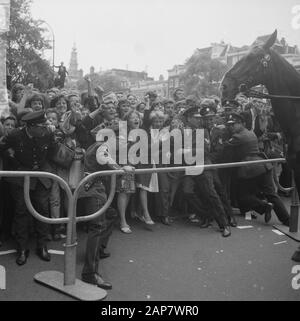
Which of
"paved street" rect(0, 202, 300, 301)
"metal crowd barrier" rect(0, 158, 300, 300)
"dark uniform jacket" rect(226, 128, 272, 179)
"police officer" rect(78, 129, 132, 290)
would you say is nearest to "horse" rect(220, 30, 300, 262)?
"paved street" rect(0, 202, 300, 301)

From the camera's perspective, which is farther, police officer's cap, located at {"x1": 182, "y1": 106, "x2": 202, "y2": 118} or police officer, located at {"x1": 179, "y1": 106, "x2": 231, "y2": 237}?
police officer's cap, located at {"x1": 182, "y1": 106, "x2": 202, "y2": 118}

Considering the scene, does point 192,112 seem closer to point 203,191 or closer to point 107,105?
point 203,191

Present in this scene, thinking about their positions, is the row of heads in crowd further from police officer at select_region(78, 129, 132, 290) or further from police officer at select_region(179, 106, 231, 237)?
police officer at select_region(78, 129, 132, 290)

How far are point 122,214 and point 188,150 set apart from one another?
1.39 metres

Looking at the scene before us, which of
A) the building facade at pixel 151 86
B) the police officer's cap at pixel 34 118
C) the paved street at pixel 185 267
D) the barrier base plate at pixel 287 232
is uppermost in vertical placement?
the building facade at pixel 151 86

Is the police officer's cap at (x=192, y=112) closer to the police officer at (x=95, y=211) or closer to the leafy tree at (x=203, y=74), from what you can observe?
the police officer at (x=95, y=211)

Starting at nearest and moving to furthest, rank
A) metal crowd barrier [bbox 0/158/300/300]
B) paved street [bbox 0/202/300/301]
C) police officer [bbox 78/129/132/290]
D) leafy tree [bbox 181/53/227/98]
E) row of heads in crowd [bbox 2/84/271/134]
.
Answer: metal crowd barrier [bbox 0/158/300/300] → paved street [bbox 0/202/300/301] → police officer [bbox 78/129/132/290] → row of heads in crowd [bbox 2/84/271/134] → leafy tree [bbox 181/53/227/98]

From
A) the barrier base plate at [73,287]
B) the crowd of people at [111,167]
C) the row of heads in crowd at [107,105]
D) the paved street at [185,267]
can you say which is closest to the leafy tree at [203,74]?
the row of heads in crowd at [107,105]

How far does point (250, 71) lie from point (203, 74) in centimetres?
4035

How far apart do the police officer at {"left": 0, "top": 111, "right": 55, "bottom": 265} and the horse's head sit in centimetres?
222

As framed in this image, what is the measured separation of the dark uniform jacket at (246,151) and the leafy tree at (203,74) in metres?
37.0

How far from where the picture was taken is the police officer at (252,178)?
6.04 metres

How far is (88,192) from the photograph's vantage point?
157 inches

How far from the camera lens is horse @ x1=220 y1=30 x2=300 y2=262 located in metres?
4.36
